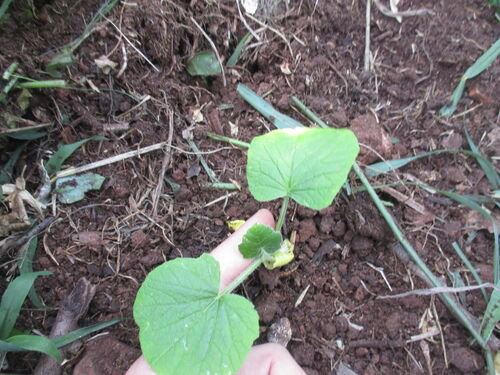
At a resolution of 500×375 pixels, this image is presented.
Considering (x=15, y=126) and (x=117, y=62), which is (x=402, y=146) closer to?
(x=117, y=62)

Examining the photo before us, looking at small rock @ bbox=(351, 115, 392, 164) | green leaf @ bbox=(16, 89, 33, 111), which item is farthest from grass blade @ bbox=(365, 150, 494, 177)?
green leaf @ bbox=(16, 89, 33, 111)

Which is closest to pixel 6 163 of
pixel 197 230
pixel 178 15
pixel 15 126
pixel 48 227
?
pixel 15 126

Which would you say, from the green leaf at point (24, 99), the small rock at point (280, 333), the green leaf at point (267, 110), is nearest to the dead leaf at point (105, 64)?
the green leaf at point (24, 99)

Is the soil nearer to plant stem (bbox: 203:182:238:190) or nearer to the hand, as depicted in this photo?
plant stem (bbox: 203:182:238:190)

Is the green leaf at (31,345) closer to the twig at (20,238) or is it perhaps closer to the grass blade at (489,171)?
the twig at (20,238)

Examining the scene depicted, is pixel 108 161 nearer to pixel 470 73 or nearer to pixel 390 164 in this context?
pixel 390 164

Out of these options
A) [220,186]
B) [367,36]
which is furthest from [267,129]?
[367,36]
